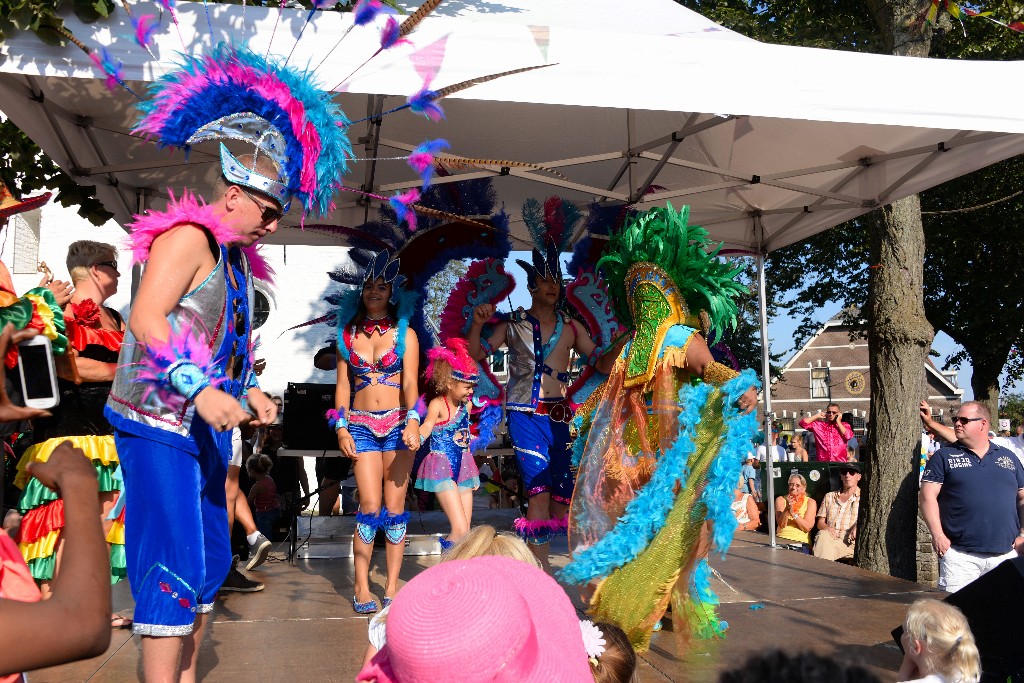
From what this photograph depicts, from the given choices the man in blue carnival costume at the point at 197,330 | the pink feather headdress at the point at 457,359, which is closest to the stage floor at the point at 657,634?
the man in blue carnival costume at the point at 197,330

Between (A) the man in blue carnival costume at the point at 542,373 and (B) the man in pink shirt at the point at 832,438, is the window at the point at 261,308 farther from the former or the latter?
(A) the man in blue carnival costume at the point at 542,373

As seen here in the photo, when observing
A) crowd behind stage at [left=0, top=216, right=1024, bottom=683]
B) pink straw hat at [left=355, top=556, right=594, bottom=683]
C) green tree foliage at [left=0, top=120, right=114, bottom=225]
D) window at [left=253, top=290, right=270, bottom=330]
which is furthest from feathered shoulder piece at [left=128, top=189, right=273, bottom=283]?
window at [left=253, top=290, right=270, bottom=330]

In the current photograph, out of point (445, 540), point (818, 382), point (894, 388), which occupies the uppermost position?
point (818, 382)

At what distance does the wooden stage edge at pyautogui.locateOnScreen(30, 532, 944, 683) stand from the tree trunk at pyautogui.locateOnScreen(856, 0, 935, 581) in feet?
3.61

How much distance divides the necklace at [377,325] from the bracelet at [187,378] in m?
2.51

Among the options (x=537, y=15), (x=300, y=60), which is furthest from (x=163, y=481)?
(x=537, y=15)

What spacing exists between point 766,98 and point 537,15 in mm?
2043

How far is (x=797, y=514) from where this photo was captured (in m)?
9.09

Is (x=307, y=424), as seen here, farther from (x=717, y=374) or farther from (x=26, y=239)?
(x=26, y=239)

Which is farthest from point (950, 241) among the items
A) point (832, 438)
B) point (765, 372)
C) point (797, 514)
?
point (765, 372)

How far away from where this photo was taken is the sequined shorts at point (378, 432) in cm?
477

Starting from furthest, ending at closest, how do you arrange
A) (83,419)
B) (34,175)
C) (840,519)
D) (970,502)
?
(840,519) < (34,175) < (970,502) < (83,419)

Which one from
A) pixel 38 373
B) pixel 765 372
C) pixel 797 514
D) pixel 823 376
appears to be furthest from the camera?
pixel 823 376

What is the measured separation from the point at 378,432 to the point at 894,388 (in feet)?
15.5
